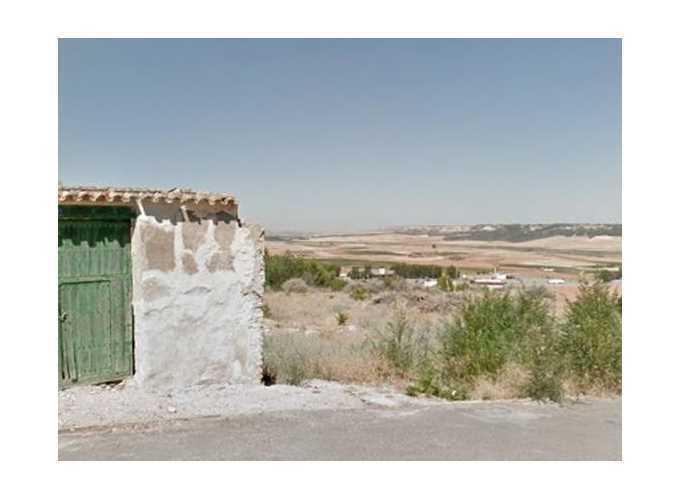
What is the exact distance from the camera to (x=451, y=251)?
1988 cm

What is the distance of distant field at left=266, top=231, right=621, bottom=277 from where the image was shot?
47.0 ft

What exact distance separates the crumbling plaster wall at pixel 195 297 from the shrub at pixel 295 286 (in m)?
15.1

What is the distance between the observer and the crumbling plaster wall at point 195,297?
21.4 ft

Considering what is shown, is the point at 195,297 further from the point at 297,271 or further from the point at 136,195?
the point at 297,271

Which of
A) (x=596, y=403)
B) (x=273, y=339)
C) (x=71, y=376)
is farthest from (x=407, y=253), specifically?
(x=71, y=376)

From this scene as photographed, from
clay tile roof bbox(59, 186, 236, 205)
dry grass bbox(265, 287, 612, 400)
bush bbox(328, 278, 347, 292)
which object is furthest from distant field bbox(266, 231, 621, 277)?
clay tile roof bbox(59, 186, 236, 205)

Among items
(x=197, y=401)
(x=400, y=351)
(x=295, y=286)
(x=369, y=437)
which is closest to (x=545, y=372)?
(x=400, y=351)

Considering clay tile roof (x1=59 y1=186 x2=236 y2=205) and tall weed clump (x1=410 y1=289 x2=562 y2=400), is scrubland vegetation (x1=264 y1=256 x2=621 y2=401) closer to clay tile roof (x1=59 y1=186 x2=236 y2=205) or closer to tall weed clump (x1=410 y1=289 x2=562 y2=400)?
tall weed clump (x1=410 y1=289 x2=562 y2=400)

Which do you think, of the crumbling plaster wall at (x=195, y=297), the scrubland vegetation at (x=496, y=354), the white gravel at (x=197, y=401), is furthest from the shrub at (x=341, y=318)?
the crumbling plaster wall at (x=195, y=297)

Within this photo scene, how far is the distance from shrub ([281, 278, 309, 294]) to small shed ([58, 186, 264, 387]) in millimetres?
15232

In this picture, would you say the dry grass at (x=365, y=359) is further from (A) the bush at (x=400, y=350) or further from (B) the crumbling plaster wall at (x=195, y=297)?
(B) the crumbling plaster wall at (x=195, y=297)

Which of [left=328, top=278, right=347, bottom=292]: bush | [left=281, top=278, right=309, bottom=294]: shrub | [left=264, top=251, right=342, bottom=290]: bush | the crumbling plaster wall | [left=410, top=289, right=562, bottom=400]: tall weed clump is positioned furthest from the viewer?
[left=328, top=278, right=347, bottom=292]: bush
